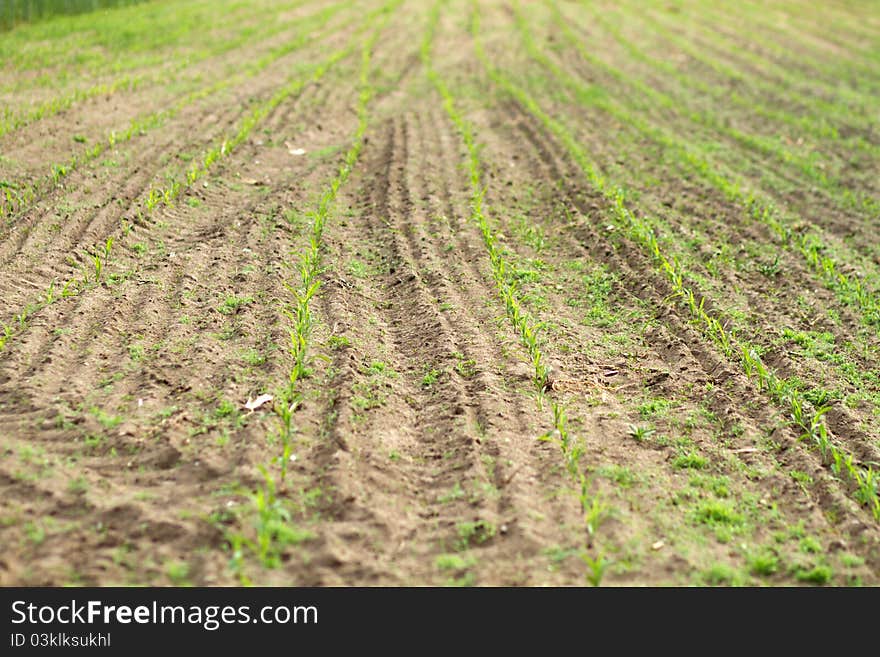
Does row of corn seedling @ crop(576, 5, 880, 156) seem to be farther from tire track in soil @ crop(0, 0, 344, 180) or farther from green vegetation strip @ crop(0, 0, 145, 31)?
green vegetation strip @ crop(0, 0, 145, 31)

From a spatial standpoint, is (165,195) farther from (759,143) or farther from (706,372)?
(759,143)

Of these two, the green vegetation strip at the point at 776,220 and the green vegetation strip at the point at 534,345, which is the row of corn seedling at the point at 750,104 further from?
the green vegetation strip at the point at 534,345

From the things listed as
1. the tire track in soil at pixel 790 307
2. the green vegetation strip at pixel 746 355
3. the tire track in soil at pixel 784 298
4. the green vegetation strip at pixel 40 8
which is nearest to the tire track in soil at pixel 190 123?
the tire track in soil at pixel 784 298

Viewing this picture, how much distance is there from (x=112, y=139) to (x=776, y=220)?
763cm

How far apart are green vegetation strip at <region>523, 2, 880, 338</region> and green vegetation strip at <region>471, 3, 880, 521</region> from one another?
1332 mm

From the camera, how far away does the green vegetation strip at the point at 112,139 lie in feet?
24.8

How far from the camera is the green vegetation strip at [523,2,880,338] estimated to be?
6.97m

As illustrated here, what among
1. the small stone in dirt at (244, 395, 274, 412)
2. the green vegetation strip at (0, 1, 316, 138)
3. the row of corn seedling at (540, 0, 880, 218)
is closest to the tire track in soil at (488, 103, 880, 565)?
the small stone in dirt at (244, 395, 274, 412)

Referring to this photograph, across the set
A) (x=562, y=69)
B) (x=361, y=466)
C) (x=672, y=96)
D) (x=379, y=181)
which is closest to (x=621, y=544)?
(x=361, y=466)

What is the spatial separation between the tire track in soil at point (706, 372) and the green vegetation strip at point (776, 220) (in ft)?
5.38

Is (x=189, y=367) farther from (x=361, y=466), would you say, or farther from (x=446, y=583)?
(x=446, y=583)

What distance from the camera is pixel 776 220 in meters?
8.62

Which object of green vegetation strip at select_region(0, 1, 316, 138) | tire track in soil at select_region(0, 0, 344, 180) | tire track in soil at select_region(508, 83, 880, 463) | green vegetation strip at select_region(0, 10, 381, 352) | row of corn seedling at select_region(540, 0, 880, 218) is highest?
green vegetation strip at select_region(0, 1, 316, 138)
